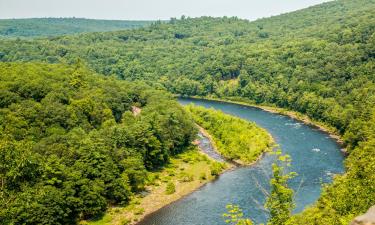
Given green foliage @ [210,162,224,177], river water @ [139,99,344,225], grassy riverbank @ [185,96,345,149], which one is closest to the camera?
river water @ [139,99,344,225]

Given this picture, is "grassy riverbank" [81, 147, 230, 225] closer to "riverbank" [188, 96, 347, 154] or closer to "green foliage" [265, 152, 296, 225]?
"riverbank" [188, 96, 347, 154]

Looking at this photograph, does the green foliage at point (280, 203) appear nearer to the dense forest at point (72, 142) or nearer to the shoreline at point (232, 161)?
the shoreline at point (232, 161)

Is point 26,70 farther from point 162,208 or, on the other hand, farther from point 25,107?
point 162,208

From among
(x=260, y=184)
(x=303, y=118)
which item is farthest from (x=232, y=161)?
(x=303, y=118)

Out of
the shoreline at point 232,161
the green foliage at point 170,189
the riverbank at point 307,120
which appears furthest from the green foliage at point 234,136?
the green foliage at point 170,189

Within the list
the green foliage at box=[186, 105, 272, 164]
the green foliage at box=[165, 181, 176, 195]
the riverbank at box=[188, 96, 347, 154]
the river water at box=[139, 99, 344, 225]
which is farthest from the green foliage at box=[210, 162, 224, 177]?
the riverbank at box=[188, 96, 347, 154]

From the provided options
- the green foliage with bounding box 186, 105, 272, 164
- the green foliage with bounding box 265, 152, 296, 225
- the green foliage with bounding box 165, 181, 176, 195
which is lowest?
the green foliage with bounding box 165, 181, 176, 195
